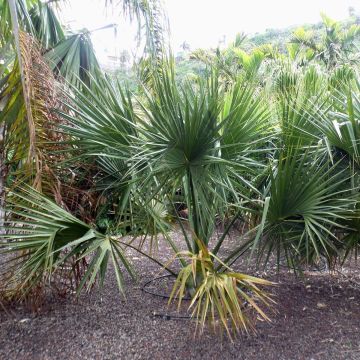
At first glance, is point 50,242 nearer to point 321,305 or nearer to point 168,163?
point 168,163

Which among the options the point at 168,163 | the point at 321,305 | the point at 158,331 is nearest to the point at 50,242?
the point at 168,163

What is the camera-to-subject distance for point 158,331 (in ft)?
10.7

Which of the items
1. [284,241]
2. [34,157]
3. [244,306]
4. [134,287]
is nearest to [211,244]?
[134,287]

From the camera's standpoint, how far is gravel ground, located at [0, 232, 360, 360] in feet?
9.65

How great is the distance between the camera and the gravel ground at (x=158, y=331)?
2.94 meters

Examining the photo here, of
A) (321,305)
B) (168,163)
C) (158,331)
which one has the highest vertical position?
(168,163)

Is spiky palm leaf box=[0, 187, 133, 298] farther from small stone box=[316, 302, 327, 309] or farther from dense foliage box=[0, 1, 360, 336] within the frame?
small stone box=[316, 302, 327, 309]

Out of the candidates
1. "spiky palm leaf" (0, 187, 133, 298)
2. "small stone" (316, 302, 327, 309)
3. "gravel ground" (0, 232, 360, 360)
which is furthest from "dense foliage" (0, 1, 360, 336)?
"small stone" (316, 302, 327, 309)

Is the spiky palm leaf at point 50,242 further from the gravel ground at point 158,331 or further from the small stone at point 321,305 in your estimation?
the small stone at point 321,305

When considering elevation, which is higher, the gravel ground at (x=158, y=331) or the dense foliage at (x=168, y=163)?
the dense foliage at (x=168, y=163)

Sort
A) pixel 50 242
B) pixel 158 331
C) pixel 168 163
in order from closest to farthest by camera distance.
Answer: pixel 50 242 → pixel 168 163 → pixel 158 331

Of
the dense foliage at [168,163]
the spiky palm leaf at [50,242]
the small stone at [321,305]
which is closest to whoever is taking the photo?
the spiky palm leaf at [50,242]

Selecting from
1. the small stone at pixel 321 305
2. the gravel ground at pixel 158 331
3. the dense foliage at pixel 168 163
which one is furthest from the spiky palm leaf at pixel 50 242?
the small stone at pixel 321 305

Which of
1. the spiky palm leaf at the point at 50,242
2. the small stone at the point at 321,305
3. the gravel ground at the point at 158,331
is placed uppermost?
the spiky palm leaf at the point at 50,242
